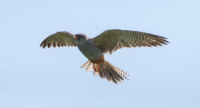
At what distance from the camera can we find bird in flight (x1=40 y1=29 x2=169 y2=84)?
1030cm

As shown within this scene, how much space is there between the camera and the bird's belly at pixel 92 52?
10.4 m

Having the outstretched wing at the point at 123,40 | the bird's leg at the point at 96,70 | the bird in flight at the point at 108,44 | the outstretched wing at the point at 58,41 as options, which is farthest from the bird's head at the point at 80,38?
the bird's leg at the point at 96,70

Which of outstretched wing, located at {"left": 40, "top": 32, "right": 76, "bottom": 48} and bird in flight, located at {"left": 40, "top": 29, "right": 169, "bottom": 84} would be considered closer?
bird in flight, located at {"left": 40, "top": 29, "right": 169, "bottom": 84}

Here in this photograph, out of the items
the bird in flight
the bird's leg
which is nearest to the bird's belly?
the bird in flight

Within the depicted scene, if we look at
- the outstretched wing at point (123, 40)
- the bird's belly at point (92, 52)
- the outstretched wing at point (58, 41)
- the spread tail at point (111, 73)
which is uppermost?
the outstretched wing at point (58, 41)

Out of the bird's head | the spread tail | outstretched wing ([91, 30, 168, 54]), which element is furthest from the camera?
the spread tail

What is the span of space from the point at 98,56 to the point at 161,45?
80.4 inches

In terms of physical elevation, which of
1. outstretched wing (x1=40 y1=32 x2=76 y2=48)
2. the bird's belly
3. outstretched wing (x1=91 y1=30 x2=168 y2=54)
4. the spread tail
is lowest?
the spread tail

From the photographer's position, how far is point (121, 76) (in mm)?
11305

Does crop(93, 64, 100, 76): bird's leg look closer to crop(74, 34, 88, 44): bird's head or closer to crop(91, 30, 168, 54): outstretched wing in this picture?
crop(91, 30, 168, 54): outstretched wing

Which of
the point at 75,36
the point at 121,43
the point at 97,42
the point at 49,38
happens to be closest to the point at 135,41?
the point at 121,43

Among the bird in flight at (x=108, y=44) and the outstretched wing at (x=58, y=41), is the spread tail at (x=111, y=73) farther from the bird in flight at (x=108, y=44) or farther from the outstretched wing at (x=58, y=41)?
the outstretched wing at (x=58, y=41)

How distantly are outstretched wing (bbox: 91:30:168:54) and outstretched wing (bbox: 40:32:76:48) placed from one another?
1.37 meters

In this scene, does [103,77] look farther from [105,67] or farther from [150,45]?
[150,45]
